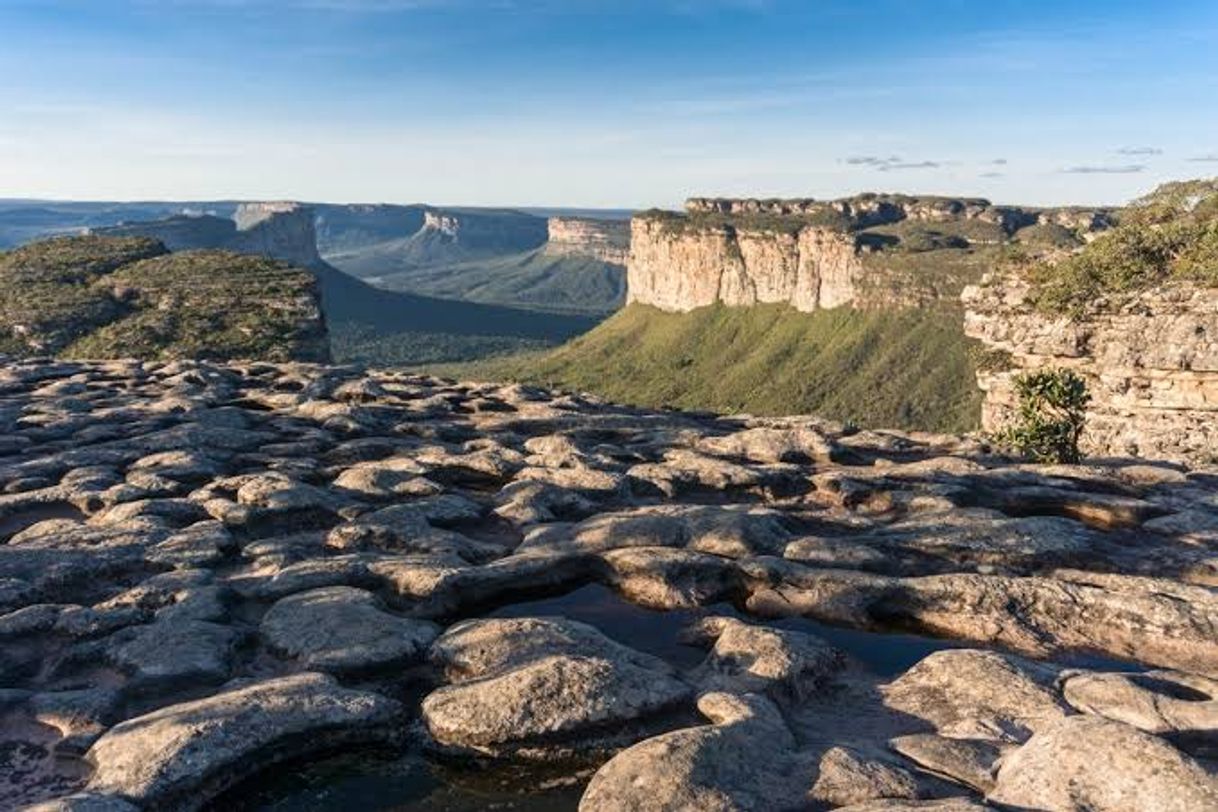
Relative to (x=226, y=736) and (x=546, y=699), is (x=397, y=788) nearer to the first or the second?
(x=546, y=699)

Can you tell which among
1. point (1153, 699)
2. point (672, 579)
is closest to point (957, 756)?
point (1153, 699)

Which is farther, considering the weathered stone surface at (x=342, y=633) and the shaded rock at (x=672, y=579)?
the shaded rock at (x=672, y=579)

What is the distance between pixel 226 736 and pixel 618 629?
10.2 metres

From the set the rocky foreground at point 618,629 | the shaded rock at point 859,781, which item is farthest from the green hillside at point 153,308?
the shaded rock at point 859,781

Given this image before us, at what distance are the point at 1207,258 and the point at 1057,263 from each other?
1531 cm

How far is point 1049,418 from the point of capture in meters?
50.5

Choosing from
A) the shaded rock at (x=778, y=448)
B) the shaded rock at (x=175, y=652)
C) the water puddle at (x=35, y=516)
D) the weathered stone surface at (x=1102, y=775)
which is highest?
the weathered stone surface at (x=1102, y=775)

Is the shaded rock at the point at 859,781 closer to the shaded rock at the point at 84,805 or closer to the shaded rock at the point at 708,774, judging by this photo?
the shaded rock at the point at 708,774

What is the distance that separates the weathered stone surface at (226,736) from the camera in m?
15.8

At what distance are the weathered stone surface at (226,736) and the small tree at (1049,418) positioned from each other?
1482 inches

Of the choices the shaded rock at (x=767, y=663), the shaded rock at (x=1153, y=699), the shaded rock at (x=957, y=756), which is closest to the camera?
the shaded rock at (x=957, y=756)

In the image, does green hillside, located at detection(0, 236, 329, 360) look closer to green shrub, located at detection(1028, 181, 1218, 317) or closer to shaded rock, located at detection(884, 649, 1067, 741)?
green shrub, located at detection(1028, 181, 1218, 317)

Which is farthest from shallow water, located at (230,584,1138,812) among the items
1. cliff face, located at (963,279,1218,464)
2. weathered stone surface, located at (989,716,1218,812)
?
cliff face, located at (963,279,1218,464)

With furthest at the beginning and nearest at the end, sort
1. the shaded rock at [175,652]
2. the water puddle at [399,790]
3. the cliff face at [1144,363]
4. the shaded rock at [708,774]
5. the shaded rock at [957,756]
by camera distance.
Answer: the cliff face at [1144,363] → the shaded rock at [175,652] → the water puddle at [399,790] → the shaded rock at [957,756] → the shaded rock at [708,774]
